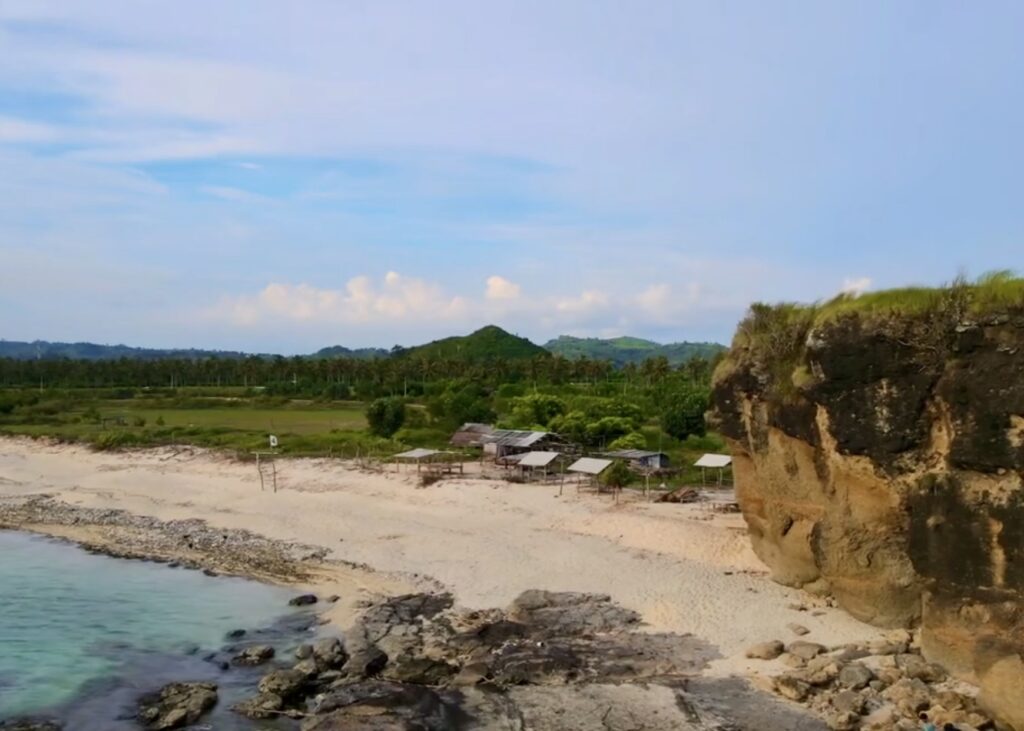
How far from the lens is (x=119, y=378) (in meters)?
113

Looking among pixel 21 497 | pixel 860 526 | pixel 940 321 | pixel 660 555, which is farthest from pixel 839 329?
pixel 21 497

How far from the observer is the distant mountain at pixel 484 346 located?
512 ft

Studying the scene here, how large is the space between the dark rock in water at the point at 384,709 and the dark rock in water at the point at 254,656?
373 centimetres

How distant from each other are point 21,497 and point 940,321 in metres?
47.2

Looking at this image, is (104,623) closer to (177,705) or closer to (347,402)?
(177,705)

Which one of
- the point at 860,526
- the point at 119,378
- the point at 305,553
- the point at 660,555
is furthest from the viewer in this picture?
the point at 119,378

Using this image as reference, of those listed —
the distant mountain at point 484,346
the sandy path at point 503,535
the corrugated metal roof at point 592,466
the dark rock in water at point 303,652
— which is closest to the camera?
the dark rock in water at point 303,652

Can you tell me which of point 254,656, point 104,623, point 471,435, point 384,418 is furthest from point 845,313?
point 384,418

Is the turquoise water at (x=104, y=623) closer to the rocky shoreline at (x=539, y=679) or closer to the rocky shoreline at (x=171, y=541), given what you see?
the rocky shoreline at (x=171, y=541)

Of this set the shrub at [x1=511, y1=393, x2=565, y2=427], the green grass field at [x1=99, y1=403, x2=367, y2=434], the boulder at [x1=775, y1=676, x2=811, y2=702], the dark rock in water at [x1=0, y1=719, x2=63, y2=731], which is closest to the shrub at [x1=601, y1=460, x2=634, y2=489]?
the shrub at [x1=511, y1=393, x2=565, y2=427]

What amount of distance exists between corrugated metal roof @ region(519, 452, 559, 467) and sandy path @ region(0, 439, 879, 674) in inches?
67.4

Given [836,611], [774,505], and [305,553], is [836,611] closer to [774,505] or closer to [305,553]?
[774,505]

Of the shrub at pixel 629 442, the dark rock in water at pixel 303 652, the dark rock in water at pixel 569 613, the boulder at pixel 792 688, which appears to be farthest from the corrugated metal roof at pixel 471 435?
the boulder at pixel 792 688

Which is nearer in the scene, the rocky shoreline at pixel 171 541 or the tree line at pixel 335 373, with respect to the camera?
the rocky shoreline at pixel 171 541
